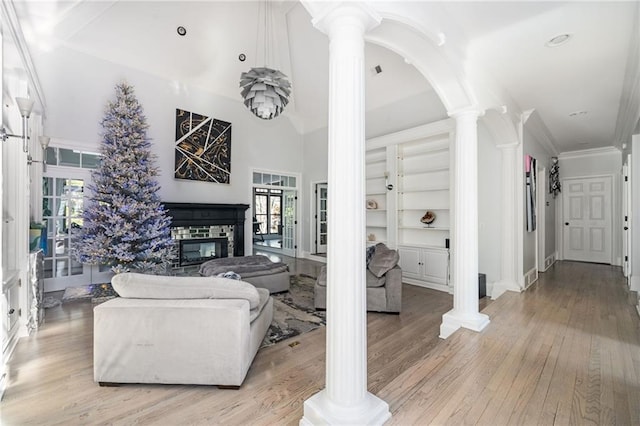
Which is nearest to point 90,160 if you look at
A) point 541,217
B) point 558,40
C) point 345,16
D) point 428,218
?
point 345,16

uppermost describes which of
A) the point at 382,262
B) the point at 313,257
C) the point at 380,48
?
the point at 380,48

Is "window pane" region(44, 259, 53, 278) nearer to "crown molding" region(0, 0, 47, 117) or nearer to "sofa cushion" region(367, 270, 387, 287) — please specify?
"crown molding" region(0, 0, 47, 117)

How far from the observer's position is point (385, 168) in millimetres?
5867

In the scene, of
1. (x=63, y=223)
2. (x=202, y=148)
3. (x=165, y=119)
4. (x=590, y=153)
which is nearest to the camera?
(x=63, y=223)

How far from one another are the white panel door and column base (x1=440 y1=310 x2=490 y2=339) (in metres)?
5.77

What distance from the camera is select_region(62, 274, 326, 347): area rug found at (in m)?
3.11

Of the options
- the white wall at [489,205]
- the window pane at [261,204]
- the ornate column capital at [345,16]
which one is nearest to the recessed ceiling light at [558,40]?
the white wall at [489,205]

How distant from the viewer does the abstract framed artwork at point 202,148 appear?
5818 mm

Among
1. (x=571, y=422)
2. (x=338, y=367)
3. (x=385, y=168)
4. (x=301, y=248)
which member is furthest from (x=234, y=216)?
(x=571, y=422)

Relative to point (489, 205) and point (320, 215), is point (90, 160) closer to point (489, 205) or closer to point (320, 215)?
point (320, 215)

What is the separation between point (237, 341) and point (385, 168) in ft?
15.0

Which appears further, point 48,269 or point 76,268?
point 76,268

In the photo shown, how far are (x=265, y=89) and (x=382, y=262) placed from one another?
2491mm

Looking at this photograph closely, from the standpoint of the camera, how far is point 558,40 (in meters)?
2.68
